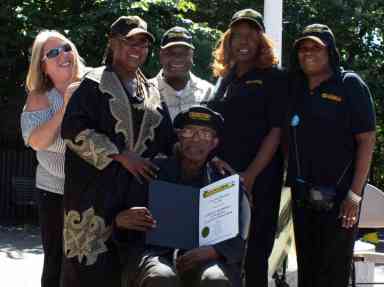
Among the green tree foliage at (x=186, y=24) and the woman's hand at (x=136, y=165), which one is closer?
the woman's hand at (x=136, y=165)

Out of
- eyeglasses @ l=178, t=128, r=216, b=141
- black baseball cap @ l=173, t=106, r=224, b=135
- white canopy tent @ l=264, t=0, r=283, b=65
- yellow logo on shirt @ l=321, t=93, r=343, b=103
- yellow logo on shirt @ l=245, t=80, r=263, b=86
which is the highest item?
white canopy tent @ l=264, t=0, r=283, b=65

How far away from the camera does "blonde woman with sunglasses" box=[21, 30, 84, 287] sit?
14.5 ft

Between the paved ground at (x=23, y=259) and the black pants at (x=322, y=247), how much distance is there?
0.90 m

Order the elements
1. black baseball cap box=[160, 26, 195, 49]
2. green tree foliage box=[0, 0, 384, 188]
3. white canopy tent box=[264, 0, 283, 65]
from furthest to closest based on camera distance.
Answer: green tree foliage box=[0, 0, 384, 188] < white canopy tent box=[264, 0, 283, 65] < black baseball cap box=[160, 26, 195, 49]

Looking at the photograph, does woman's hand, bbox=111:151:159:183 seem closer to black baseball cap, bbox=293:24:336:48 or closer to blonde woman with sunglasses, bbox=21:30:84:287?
blonde woman with sunglasses, bbox=21:30:84:287

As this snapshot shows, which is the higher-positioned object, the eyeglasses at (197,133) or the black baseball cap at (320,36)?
the black baseball cap at (320,36)

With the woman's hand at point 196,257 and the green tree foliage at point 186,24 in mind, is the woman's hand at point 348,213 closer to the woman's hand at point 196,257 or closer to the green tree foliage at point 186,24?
the woman's hand at point 196,257

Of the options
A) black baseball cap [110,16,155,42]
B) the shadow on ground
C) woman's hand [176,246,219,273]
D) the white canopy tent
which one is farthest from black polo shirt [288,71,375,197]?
the shadow on ground

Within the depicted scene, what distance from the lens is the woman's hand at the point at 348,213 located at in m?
4.21

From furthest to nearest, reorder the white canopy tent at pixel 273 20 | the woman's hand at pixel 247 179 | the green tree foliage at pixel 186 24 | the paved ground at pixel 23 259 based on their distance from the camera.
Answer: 1. the green tree foliage at pixel 186 24
2. the paved ground at pixel 23 259
3. the white canopy tent at pixel 273 20
4. the woman's hand at pixel 247 179

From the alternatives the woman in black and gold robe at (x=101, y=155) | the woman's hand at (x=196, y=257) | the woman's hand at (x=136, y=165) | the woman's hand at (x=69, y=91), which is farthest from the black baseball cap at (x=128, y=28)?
the woman's hand at (x=196, y=257)

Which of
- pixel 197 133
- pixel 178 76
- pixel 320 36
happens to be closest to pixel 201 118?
pixel 197 133

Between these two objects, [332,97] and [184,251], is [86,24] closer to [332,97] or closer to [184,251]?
[332,97]

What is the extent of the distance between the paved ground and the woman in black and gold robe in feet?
6.09
